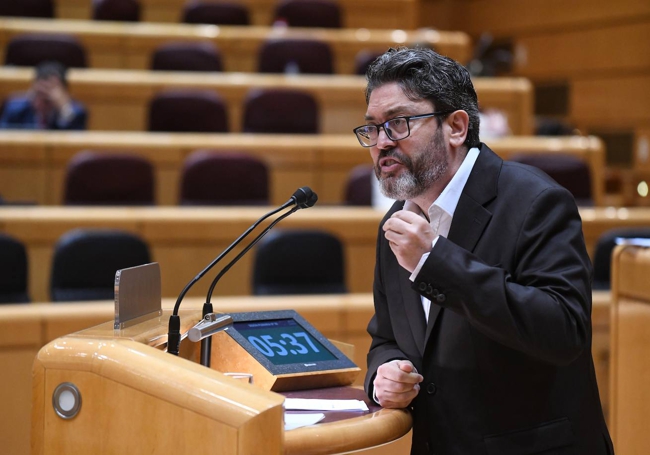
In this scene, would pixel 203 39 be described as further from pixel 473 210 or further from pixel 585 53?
pixel 473 210

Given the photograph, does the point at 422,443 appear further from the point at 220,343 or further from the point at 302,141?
the point at 302,141

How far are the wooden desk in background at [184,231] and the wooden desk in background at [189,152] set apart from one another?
40 cm

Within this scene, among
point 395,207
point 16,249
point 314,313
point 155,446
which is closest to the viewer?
point 155,446

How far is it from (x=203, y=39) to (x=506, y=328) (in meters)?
3.00

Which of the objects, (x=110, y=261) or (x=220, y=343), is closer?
(x=220, y=343)

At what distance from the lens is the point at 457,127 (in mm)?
927

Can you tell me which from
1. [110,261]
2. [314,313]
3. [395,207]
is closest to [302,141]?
[110,261]

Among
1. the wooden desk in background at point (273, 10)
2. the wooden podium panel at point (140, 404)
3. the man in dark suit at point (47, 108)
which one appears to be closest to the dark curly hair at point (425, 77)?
the wooden podium panel at point (140, 404)

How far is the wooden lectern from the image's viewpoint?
704 millimetres

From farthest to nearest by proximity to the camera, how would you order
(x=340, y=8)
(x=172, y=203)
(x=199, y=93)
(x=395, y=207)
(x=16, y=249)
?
(x=340, y=8) → (x=199, y=93) → (x=172, y=203) → (x=16, y=249) → (x=395, y=207)

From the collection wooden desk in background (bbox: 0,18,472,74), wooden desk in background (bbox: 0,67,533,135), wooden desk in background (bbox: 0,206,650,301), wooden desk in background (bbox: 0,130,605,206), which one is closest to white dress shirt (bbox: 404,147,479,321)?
wooden desk in background (bbox: 0,206,650,301)

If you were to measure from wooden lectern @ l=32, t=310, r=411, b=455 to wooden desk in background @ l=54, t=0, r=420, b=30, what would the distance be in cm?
342

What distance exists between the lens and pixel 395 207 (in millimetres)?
1022

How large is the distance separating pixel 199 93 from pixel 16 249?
3.91 feet
